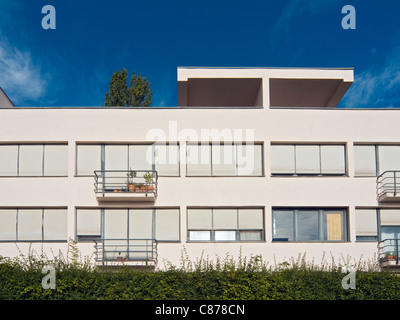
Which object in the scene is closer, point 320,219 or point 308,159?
point 320,219

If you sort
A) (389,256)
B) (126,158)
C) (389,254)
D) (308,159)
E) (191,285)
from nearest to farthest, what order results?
(191,285) → (389,256) → (389,254) → (126,158) → (308,159)

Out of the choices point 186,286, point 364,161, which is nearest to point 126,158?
point 186,286

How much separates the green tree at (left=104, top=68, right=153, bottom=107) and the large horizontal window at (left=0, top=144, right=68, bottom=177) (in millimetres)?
13117

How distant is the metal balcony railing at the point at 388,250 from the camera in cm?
1833

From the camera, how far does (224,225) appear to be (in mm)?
19062

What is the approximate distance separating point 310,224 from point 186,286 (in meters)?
6.90

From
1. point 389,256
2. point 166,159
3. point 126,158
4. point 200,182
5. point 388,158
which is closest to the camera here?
point 389,256

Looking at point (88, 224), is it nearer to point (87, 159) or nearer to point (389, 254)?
point (87, 159)

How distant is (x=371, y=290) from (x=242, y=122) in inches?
330

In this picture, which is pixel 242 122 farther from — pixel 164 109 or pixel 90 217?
pixel 90 217

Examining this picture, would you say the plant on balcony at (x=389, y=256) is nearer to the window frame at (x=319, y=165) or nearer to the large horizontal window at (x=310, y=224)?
the large horizontal window at (x=310, y=224)

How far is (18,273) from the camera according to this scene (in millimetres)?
15016

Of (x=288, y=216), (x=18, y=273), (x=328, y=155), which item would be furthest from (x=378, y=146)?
(x=18, y=273)

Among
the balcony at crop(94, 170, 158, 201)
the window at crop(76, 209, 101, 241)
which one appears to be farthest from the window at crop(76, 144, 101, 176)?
the window at crop(76, 209, 101, 241)
